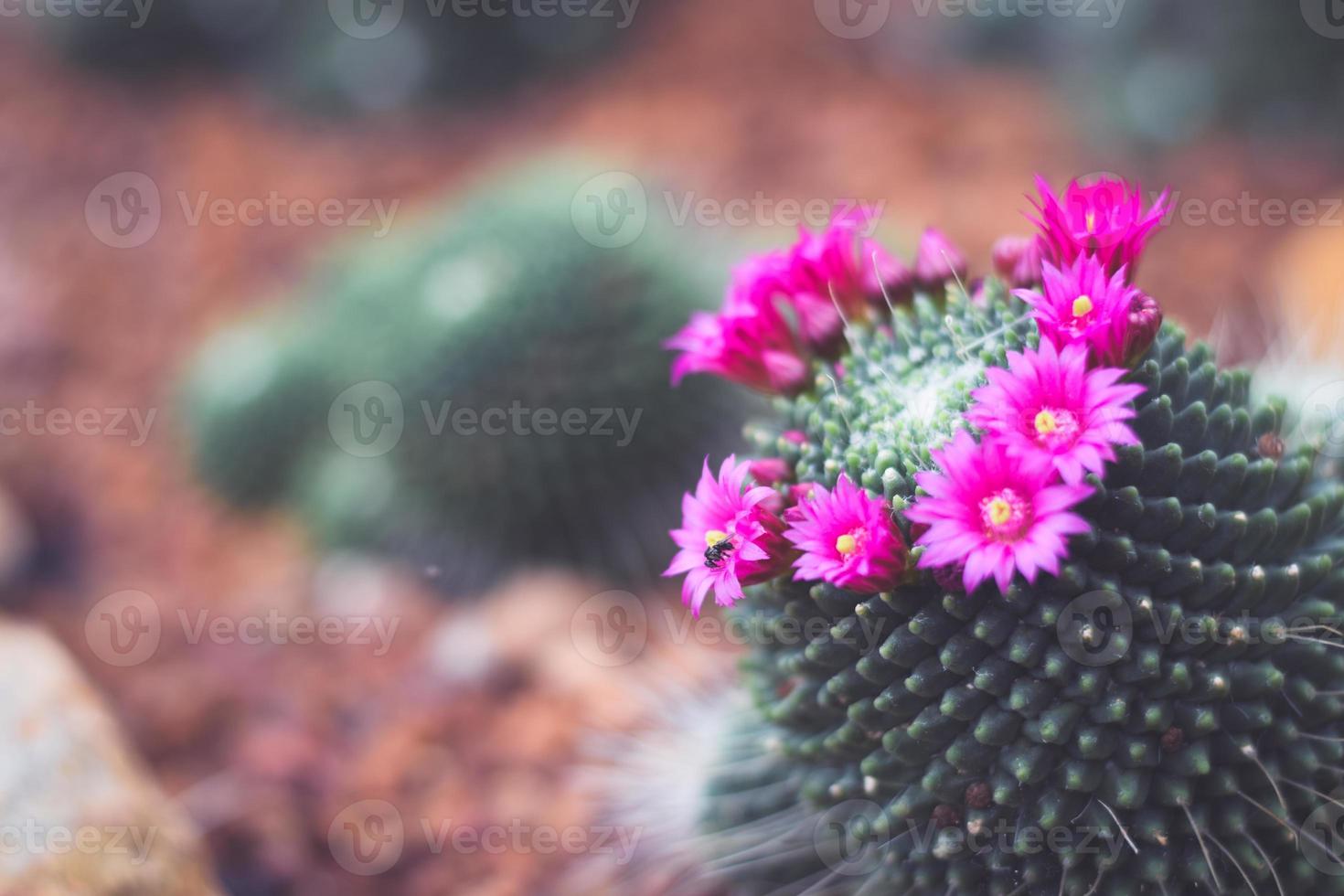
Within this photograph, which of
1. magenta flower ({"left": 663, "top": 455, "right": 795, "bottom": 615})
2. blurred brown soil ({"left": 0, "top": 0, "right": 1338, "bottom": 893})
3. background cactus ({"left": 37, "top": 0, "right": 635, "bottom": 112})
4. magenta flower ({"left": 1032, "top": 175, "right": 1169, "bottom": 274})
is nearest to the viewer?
magenta flower ({"left": 663, "top": 455, "right": 795, "bottom": 615})

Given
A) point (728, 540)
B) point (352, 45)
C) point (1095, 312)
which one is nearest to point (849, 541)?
point (728, 540)

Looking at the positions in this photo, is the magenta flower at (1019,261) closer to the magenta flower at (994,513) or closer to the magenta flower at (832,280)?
the magenta flower at (832,280)

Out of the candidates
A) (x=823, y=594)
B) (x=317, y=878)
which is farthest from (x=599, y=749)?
(x=823, y=594)

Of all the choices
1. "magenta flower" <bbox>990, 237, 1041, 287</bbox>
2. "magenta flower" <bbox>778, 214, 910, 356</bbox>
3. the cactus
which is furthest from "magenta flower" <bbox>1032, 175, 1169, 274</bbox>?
the cactus

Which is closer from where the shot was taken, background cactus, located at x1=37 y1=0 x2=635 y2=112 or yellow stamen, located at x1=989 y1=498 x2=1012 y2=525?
yellow stamen, located at x1=989 y1=498 x2=1012 y2=525

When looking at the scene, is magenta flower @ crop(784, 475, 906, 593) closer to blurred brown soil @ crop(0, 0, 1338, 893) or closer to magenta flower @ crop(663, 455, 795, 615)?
magenta flower @ crop(663, 455, 795, 615)

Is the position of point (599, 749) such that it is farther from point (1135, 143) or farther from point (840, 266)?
point (1135, 143)

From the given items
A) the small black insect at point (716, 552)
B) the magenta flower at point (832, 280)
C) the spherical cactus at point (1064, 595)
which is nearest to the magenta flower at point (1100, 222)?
the spherical cactus at point (1064, 595)
